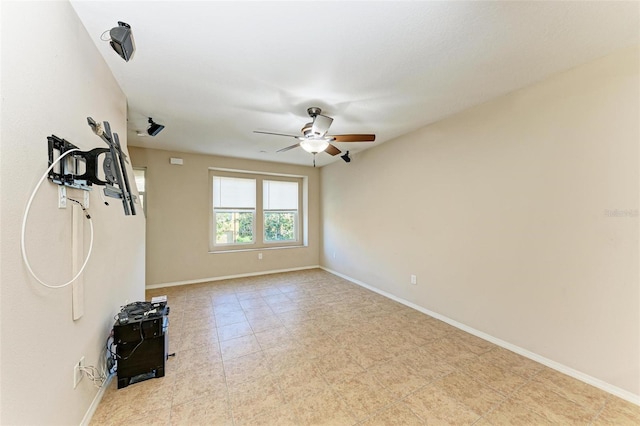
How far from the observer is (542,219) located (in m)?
2.32

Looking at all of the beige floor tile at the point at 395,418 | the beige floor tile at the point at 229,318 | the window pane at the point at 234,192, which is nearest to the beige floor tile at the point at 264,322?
the beige floor tile at the point at 229,318

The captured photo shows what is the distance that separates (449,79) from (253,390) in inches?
128

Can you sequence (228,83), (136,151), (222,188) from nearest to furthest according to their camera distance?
1. (228,83)
2. (136,151)
3. (222,188)

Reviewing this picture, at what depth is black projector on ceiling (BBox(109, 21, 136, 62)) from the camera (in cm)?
146

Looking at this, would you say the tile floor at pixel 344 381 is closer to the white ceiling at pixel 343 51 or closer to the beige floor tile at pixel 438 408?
the beige floor tile at pixel 438 408


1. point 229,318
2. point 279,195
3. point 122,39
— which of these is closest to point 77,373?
point 229,318

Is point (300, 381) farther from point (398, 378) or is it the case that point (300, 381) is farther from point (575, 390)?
point (575, 390)

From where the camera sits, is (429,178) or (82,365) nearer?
(82,365)

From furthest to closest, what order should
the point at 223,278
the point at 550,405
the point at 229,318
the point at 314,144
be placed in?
the point at 223,278
the point at 229,318
the point at 314,144
the point at 550,405

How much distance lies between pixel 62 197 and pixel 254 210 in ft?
14.0

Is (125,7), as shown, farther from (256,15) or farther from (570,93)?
(570,93)

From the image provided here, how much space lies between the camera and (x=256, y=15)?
1.56m

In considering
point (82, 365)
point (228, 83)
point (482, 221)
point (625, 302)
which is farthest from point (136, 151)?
point (625, 302)

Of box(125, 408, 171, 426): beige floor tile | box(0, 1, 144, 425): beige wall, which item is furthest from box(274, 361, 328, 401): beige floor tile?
box(0, 1, 144, 425): beige wall
